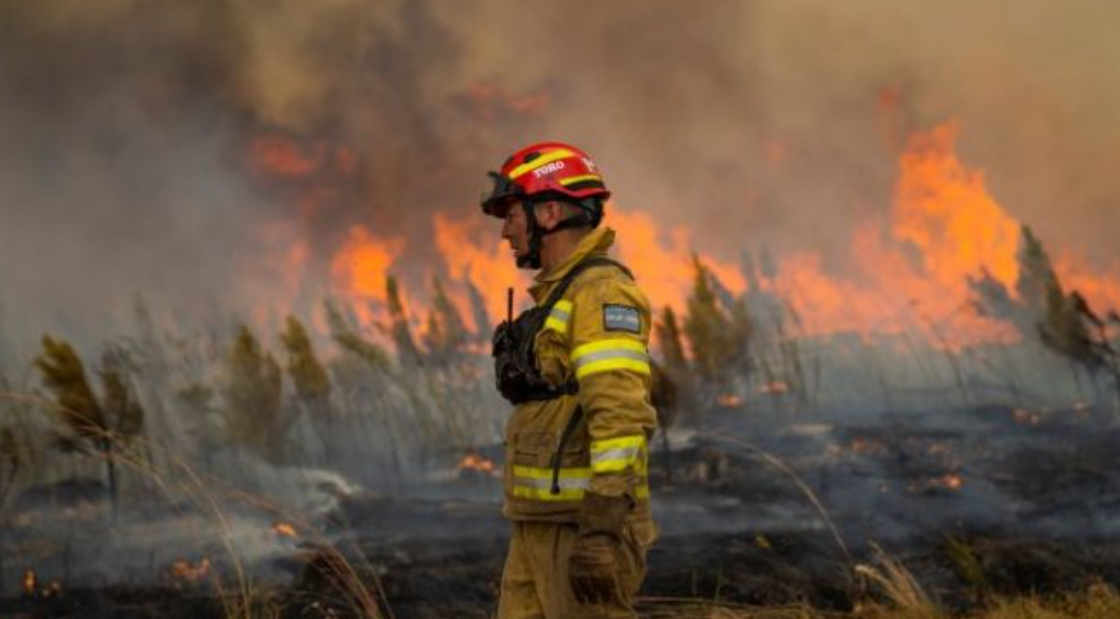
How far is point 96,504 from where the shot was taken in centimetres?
2406

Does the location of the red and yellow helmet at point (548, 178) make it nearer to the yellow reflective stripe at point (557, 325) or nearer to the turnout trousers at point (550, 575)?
the yellow reflective stripe at point (557, 325)

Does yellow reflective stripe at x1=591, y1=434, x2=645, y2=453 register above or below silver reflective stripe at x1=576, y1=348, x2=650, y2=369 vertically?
below

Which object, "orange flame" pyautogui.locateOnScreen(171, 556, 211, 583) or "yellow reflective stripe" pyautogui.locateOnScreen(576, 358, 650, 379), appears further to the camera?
"orange flame" pyautogui.locateOnScreen(171, 556, 211, 583)

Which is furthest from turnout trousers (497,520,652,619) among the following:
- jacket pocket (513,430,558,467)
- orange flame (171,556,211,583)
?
orange flame (171,556,211,583)

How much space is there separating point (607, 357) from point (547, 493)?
0.53 m

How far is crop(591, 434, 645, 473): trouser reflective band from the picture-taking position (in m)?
3.35

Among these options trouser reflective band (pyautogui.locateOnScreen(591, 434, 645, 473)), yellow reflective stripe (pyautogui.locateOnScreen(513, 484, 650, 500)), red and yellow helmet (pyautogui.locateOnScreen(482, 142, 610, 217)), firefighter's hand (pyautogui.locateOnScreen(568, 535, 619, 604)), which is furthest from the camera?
red and yellow helmet (pyautogui.locateOnScreen(482, 142, 610, 217))

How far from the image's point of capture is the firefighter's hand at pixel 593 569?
323 cm

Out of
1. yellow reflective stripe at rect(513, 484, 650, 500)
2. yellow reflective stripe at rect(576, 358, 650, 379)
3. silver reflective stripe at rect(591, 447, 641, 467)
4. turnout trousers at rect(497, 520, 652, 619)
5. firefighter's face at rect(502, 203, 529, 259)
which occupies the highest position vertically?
firefighter's face at rect(502, 203, 529, 259)

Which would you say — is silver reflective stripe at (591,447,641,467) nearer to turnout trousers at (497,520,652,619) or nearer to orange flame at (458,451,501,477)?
turnout trousers at (497,520,652,619)

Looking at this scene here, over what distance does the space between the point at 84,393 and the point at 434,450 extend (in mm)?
13088

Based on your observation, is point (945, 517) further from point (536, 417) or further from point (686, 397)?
point (536, 417)

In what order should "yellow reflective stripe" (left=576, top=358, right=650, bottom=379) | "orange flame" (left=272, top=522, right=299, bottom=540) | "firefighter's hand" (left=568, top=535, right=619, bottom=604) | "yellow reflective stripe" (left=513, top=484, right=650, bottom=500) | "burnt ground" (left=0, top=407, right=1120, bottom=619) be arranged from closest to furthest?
1. "firefighter's hand" (left=568, top=535, right=619, bottom=604)
2. "yellow reflective stripe" (left=576, top=358, right=650, bottom=379)
3. "yellow reflective stripe" (left=513, top=484, right=650, bottom=500)
4. "burnt ground" (left=0, top=407, right=1120, bottom=619)
5. "orange flame" (left=272, top=522, right=299, bottom=540)

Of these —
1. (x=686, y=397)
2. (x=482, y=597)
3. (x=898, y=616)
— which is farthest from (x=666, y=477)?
(x=898, y=616)
